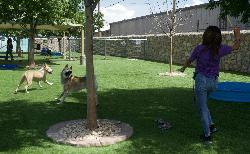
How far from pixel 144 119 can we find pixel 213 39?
275 centimetres

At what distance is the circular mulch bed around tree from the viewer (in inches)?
265

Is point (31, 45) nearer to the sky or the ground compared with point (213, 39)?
nearer to the sky

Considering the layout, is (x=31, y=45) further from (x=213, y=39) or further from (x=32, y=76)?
(x=213, y=39)

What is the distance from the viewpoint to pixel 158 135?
7.22 meters

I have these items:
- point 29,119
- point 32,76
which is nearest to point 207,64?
point 29,119

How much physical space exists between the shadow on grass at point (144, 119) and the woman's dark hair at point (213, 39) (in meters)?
1.65

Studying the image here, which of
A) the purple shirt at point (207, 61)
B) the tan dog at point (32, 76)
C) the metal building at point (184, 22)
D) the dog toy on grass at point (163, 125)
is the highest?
the metal building at point (184, 22)

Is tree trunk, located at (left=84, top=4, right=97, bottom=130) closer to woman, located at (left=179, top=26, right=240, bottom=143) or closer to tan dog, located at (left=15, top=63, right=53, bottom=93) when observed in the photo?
woman, located at (left=179, top=26, right=240, bottom=143)

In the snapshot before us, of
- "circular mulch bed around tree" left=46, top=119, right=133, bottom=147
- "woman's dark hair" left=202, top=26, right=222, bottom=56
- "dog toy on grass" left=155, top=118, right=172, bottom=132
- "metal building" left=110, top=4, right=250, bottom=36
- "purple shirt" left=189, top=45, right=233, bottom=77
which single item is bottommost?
"circular mulch bed around tree" left=46, top=119, right=133, bottom=147

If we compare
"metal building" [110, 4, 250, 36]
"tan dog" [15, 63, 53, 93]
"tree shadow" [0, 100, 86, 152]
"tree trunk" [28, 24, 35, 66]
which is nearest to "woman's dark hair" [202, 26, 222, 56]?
"tree shadow" [0, 100, 86, 152]

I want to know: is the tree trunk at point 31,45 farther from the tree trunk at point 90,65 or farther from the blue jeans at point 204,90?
the blue jeans at point 204,90

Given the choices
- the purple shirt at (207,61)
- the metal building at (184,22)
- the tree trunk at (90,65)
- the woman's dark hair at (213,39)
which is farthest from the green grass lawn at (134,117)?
the metal building at (184,22)

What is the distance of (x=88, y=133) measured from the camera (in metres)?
7.16

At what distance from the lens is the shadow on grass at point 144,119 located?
6639 millimetres
